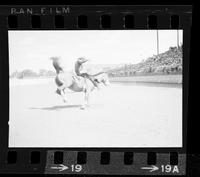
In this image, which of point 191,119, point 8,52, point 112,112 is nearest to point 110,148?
point 112,112

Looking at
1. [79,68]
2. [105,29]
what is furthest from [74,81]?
[105,29]

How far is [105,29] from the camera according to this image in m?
3.30

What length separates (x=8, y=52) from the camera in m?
3.30

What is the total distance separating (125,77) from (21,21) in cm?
53

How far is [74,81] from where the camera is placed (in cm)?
333

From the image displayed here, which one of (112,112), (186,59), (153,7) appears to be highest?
(153,7)

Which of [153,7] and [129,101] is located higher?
[153,7]

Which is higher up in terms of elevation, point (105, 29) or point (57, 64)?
point (105, 29)

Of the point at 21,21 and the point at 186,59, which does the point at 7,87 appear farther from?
the point at 186,59

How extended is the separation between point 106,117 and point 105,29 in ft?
1.28

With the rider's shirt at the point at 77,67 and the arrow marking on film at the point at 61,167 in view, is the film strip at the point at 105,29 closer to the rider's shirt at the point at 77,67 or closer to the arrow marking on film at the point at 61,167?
the arrow marking on film at the point at 61,167

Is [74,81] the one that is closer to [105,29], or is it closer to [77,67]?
[77,67]

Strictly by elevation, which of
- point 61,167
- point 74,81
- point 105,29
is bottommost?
point 61,167

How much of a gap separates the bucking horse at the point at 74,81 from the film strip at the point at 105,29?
19 cm
